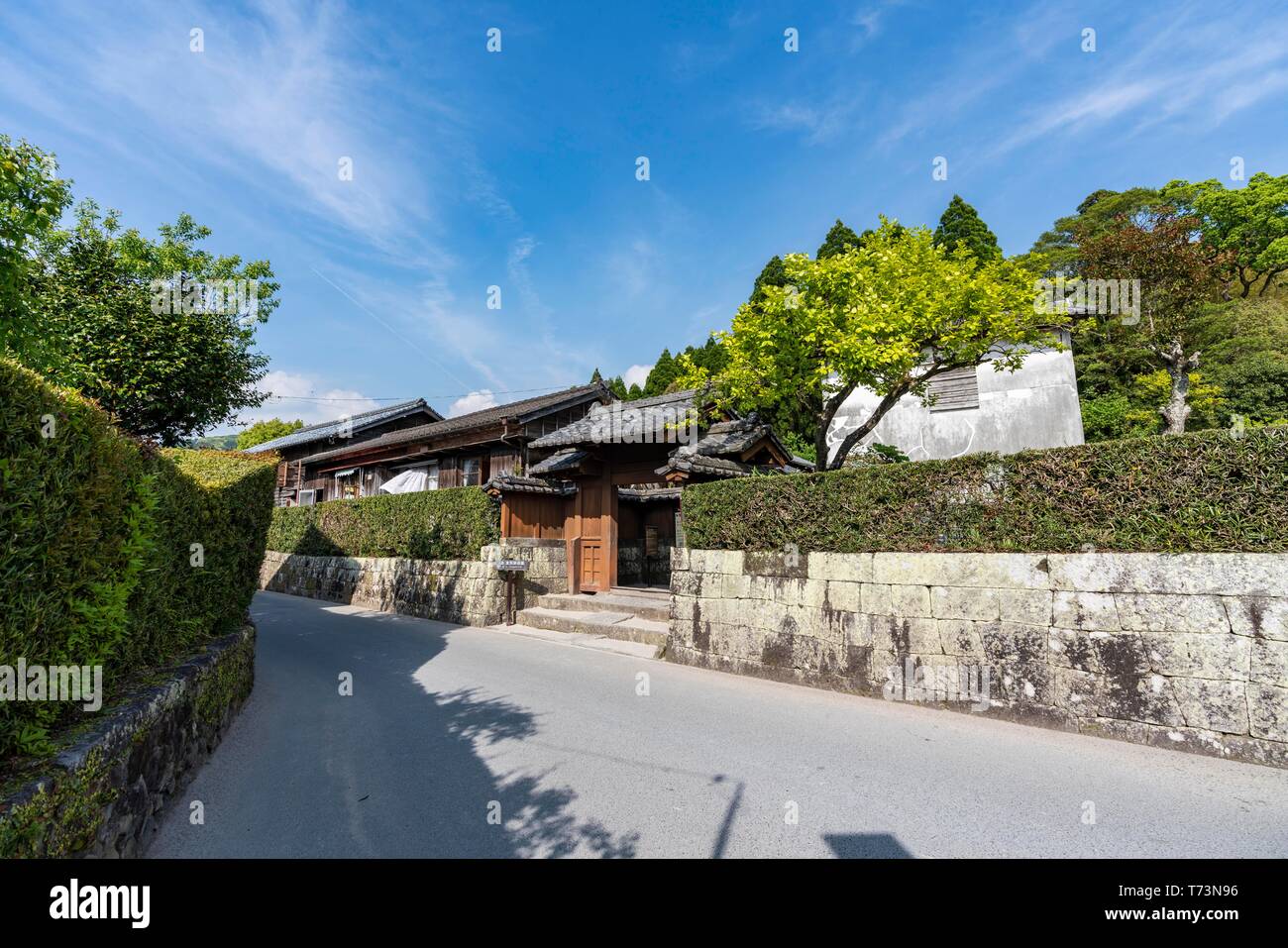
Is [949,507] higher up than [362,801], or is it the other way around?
[949,507]

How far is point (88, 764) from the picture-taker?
2756 millimetres

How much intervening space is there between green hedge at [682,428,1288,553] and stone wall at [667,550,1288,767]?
7.9 inches

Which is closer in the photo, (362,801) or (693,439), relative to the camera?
(362,801)

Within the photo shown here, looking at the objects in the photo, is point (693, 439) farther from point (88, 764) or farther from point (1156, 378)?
point (1156, 378)

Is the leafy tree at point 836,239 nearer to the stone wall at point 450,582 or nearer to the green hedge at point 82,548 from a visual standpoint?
the stone wall at point 450,582

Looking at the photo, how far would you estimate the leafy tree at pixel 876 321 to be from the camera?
369 inches

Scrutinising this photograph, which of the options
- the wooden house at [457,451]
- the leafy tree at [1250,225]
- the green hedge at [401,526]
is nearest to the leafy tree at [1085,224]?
the leafy tree at [1250,225]

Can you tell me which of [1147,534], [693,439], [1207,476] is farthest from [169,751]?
[693,439]

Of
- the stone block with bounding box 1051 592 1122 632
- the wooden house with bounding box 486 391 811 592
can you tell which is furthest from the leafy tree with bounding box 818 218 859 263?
the stone block with bounding box 1051 592 1122 632

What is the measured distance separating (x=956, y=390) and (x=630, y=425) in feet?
36.8

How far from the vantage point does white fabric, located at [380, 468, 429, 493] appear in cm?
1927

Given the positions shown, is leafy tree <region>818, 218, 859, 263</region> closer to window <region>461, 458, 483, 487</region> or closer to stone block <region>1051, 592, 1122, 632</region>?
window <region>461, 458, 483, 487</region>

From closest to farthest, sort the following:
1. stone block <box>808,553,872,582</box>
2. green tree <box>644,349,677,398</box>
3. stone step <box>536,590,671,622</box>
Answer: stone block <box>808,553,872,582</box>
stone step <box>536,590,671,622</box>
green tree <box>644,349,677,398</box>
